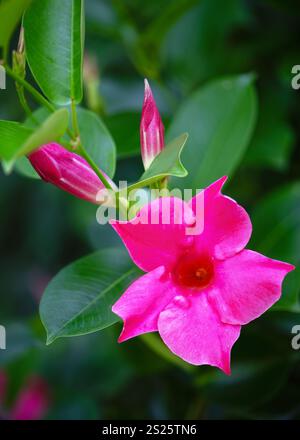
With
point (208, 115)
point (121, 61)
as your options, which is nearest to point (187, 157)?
point (208, 115)

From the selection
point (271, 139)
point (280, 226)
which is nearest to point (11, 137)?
point (280, 226)

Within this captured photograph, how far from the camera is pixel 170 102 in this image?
1429mm

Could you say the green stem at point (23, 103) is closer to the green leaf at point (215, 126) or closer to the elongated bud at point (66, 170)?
the elongated bud at point (66, 170)

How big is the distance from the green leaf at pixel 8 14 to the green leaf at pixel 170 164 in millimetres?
227

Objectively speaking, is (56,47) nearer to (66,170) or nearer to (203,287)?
(66,170)

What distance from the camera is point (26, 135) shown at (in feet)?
2.35

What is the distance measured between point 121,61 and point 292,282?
0.75 meters

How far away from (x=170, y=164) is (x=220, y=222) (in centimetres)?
9

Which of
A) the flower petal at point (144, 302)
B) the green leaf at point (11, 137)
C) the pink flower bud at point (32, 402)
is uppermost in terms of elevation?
the green leaf at point (11, 137)

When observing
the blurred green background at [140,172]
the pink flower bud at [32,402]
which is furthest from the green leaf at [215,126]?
the pink flower bud at [32,402]

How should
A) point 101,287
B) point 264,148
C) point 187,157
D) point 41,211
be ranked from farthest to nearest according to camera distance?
1. point 41,211
2. point 264,148
3. point 187,157
4. point 101,287

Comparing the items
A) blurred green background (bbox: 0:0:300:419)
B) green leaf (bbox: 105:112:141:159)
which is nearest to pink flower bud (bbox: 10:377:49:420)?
blurred green background (bbox: 0:0:300:419)

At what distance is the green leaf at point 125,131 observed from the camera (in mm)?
1095
